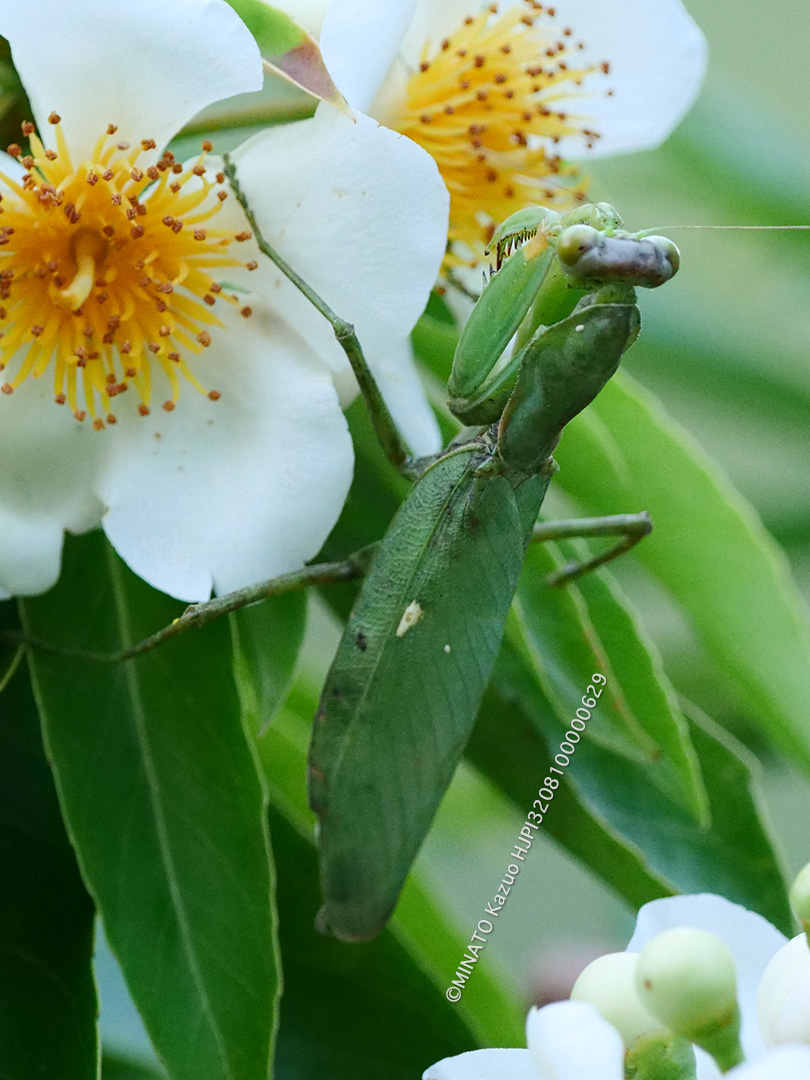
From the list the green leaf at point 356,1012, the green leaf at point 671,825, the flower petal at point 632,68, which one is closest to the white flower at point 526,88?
the flower petal at point 632,68

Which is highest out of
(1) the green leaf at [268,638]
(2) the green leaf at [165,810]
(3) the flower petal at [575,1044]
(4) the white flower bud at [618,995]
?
(3) the flower petal at [575,1044]

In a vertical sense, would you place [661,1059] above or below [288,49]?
below

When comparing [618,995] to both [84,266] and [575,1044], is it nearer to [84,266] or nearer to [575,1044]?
[575,1044]

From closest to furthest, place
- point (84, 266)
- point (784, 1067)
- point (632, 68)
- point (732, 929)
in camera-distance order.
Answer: point (784, 1067), point (732, 929), point (84, 266), point (632, 68)

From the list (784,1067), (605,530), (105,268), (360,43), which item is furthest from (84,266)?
(784,1067)

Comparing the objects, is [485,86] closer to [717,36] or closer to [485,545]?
[485,545]

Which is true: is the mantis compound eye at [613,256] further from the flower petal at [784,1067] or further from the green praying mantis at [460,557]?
the flower petal at [784,1067]

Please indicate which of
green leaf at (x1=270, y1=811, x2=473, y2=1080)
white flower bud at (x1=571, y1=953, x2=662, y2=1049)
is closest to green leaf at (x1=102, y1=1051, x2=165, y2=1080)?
green leaf at (x1=270, y1=811, x2=473, y2=1080)

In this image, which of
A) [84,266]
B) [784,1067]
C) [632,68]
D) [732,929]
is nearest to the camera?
[784,1067]
